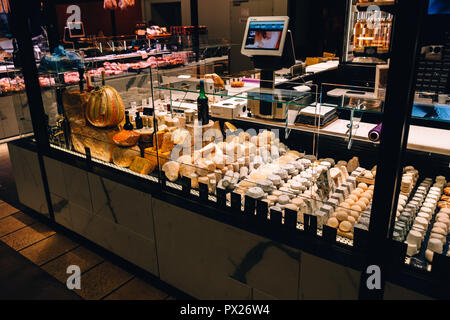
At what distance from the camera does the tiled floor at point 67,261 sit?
2.70 metres

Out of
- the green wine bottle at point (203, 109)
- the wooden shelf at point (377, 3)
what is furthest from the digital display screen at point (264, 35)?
the wooden shelf at point (377, 3)

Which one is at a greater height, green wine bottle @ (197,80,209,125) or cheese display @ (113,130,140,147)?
green wine bottle @ (197,80,209,125)

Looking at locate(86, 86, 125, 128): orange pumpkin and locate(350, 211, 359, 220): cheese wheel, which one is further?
locate(86, 86, 125, 128): orange pumpkin

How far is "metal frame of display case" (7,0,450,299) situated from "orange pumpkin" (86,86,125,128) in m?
0.63

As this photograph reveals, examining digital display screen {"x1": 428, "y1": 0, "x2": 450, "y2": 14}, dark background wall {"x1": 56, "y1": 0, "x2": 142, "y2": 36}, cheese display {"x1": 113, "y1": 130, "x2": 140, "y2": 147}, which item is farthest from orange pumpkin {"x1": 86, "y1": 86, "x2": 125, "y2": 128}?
dark background wall {"x1": 56, "y1": 0, "x2": 142, "y2": 36}

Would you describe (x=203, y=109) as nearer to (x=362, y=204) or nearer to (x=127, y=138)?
(x=127, y=138)

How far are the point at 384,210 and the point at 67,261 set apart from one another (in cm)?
262

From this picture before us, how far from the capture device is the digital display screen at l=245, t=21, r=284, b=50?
8.34 feet

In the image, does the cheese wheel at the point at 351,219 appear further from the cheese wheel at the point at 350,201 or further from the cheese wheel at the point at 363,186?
the cheese wheel at the point at 363,186

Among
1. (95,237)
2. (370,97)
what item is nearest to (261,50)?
(370,97)

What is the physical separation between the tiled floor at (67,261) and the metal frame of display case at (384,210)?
805mm

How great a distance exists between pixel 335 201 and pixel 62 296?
66.9 inches

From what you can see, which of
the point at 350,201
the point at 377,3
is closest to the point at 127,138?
the point at 350,201

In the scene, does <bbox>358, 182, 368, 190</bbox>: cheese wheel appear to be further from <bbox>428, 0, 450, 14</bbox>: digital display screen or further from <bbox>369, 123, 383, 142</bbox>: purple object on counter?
<bbox>428, 0, 450, 14</bbox>: digital display screen
